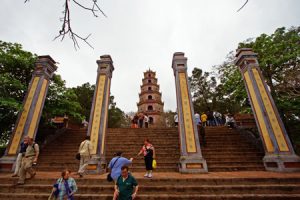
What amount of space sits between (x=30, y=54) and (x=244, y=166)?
1131 centimetres

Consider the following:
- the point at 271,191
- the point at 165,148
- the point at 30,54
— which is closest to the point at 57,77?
the point at 30,54

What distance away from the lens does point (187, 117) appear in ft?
23.3

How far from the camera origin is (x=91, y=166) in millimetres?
6121

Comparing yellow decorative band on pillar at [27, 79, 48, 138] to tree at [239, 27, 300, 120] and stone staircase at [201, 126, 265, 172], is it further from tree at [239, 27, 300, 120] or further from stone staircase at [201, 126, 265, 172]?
tree at [239, 27, 300, 120]

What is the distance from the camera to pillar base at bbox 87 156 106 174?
238 inches

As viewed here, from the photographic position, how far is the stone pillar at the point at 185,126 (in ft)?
20.1

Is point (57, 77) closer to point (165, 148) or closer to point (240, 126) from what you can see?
point (165, 148)

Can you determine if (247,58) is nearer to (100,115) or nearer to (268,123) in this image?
(268,123)

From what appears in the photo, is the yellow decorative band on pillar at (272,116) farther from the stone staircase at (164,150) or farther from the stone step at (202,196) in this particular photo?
the stone step at (202,196)

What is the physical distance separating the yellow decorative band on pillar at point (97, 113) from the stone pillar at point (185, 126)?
11.3ft

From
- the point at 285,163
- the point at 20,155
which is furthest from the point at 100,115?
the point at 285,163

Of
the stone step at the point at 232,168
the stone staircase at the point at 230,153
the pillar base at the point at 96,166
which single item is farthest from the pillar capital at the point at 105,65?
the stone step at the point at 232,168

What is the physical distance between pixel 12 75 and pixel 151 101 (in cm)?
1987

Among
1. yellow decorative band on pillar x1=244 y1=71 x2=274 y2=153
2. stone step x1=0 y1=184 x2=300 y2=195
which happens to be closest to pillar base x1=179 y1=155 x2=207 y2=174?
stone step x1=0 y1=184 x2=300 y2=195
